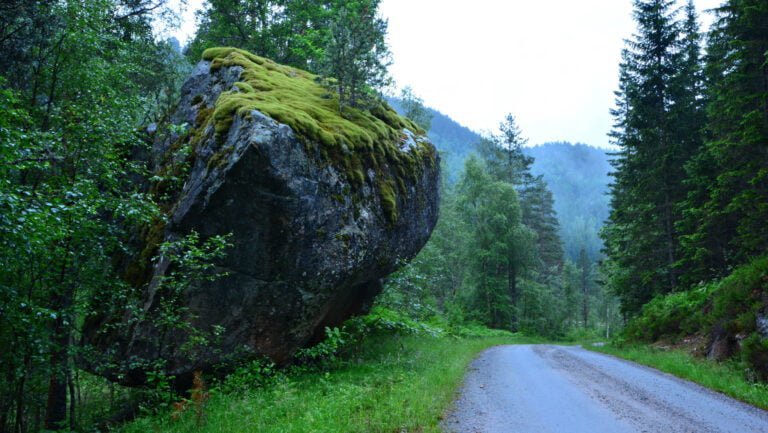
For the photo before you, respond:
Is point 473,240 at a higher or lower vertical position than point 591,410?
higher

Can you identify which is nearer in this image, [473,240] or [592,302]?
[473,240]

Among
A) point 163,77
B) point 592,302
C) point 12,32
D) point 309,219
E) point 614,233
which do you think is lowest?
point 592,302

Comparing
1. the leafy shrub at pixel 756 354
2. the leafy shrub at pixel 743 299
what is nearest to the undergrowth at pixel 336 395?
the leafy shrub at pixel 756 354

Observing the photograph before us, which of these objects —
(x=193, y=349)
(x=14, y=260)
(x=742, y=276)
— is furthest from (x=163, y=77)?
(x=742, y=276)

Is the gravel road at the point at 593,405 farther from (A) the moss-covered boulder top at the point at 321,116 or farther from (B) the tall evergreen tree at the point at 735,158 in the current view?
(B) the tall evergreen tree at the point at 735,158

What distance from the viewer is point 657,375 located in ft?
34.2

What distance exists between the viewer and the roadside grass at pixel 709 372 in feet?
25.6

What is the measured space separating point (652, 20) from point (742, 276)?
580 inches

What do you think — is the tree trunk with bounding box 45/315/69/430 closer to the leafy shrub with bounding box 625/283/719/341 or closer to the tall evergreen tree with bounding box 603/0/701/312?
the leafy shrub with bounding box 625/283/719/341

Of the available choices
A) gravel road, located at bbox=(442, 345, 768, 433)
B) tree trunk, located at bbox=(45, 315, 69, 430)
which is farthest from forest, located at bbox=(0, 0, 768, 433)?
gravel road, located at bbox=(442, 345, 768, 433)

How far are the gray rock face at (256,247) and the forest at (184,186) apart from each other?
1.03 ft

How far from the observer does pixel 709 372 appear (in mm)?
A: 9812

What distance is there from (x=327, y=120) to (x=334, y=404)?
21.5 ft

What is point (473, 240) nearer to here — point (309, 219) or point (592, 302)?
point (309, 219)
